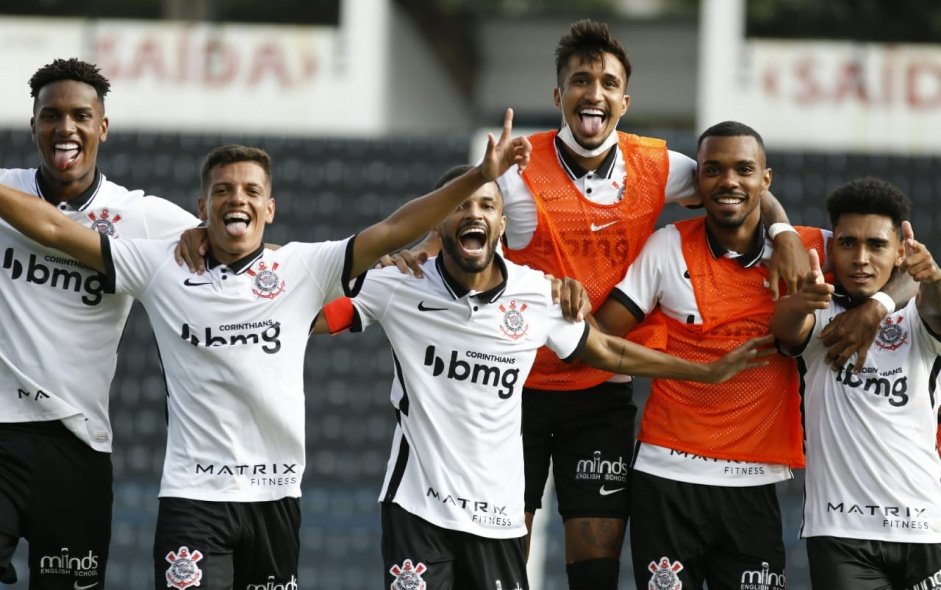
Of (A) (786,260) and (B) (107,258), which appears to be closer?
(B) (107,258)

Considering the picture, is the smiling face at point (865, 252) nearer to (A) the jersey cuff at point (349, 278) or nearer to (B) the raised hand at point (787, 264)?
(B) the raised hand at point (787, 264)

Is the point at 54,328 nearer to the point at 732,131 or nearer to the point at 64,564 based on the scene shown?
the point at 64,564

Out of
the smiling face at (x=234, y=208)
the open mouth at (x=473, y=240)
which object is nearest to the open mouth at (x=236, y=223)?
the smiling face at (x=234, y=208)

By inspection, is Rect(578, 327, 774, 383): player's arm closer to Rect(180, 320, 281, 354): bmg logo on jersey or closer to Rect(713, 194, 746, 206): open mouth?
Rect(713, 194, 746, 206): open mouth

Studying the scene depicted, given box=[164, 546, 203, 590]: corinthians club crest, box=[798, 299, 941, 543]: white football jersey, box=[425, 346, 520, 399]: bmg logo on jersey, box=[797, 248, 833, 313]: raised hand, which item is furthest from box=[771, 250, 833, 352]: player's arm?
box=[164, 546, 203, 590]: corinthians club crest

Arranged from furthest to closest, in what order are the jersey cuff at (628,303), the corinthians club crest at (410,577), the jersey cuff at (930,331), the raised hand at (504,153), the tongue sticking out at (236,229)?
the jersey cuff at (628,303), the jersey cuff at (930,331), the tongue sticking out at (236,229), the corinthians club crest at (410,577), the raised hand at (504,153)

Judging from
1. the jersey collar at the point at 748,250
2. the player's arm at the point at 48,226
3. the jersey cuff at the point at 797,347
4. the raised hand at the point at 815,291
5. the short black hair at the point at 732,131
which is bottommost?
the jersey cuff at the point at 797,347

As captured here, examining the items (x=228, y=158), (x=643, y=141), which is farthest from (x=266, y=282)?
(x=643, y=141)

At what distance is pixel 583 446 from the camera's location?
235 inches

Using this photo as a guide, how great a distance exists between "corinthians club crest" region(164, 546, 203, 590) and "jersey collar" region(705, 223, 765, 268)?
7.33 feet

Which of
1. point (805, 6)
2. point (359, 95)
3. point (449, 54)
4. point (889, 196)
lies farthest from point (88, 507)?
point (449, 54)

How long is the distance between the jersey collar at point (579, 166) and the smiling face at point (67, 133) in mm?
1799

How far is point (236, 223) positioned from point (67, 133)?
75cm

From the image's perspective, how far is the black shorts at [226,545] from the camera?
5.15 metres
